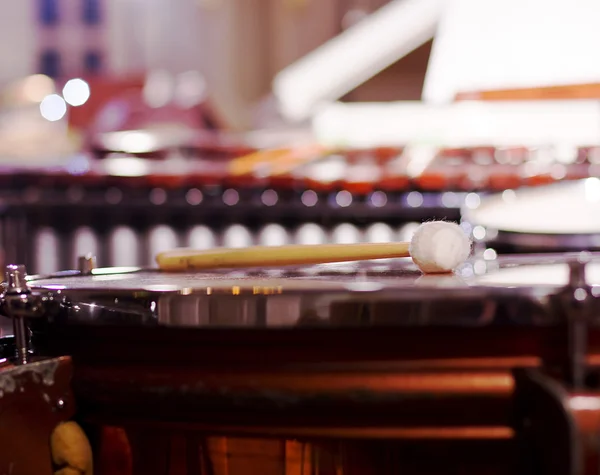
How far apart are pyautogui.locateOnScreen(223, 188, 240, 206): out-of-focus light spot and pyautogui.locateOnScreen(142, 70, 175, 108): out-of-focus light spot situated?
325 cm

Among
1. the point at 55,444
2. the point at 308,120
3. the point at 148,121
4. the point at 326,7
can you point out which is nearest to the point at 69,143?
the point at 148,121

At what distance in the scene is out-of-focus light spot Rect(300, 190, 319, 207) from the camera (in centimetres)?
280

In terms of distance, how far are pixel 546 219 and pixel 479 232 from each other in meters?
0.22

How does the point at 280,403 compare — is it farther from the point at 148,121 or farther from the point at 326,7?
the point at 326,7

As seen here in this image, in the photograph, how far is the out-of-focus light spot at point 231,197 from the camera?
9.18 ft

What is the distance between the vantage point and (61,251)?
9.23 ft

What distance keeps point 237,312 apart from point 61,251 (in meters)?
2.27

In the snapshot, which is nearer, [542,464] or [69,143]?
[542,464]

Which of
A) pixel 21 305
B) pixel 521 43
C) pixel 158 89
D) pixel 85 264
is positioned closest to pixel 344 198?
pixel 521 43

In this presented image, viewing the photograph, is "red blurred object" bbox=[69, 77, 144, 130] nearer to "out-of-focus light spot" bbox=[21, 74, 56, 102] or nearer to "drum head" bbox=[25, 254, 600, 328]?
"out-of-focus light spot" bbox=[21, 74, 56, 102]

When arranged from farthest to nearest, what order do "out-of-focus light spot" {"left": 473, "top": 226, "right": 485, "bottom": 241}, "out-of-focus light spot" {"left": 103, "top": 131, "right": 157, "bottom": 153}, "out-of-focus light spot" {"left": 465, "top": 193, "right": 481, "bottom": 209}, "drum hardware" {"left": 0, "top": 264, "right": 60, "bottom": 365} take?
"out-of-focus light spot" {"left": 103, "top": 131, "right": 157, "bottom": 153}, "out-of-focus light spot" {"left": 465, "top": 193, "right": 481, "bottom": 209}, "out-of-focus light spot" {"left": 473, "top": 226, "right": 485, "bottom": 241}, "drum hardware" {"left": 0, "top": 264, "right": 60, "bottom": 365}

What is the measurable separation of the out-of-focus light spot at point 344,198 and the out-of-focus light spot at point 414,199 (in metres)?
0.24

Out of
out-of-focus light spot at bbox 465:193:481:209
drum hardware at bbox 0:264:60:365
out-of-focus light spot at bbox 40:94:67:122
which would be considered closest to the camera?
drum hardware at bbox 0:264:60:365

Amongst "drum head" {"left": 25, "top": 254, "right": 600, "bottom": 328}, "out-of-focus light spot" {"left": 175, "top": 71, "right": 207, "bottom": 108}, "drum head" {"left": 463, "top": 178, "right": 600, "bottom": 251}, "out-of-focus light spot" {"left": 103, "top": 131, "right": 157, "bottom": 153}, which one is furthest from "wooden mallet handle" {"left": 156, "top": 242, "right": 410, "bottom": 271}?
"out-of-focus light spot" {"left": 175, "top": 71, "right": 207, "bottom": 108}
